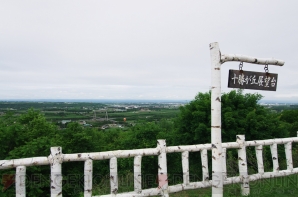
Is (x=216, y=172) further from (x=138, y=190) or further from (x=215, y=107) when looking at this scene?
(x=138, y=190)

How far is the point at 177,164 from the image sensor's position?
61.6 feet

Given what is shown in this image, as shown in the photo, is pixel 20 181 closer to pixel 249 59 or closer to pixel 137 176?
pixel 137 176

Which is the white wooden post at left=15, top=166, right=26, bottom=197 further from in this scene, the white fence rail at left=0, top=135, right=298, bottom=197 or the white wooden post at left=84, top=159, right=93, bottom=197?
the white wooden post at left=84, top=159, right=93, bottom=197

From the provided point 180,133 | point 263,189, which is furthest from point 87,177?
point 180,133

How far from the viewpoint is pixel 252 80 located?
12.1 feet

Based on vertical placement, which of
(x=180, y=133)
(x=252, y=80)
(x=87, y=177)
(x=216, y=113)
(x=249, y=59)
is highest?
(x=249, y=59)

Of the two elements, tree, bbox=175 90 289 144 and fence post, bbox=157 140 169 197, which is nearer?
fence post, bbox=157 140 169 197

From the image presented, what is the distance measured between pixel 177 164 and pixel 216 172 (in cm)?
1591

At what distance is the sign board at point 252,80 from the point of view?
3566mm

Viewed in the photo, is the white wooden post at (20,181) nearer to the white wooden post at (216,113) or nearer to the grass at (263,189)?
the grass at (263,189)

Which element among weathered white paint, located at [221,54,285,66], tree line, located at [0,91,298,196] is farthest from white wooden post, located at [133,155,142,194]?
tree line, located at [0,91,298,196]

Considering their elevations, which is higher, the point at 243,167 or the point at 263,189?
the point at 243,167

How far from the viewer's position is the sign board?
357 centimetres

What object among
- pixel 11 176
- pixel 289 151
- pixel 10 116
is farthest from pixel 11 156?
pixel 289 151
